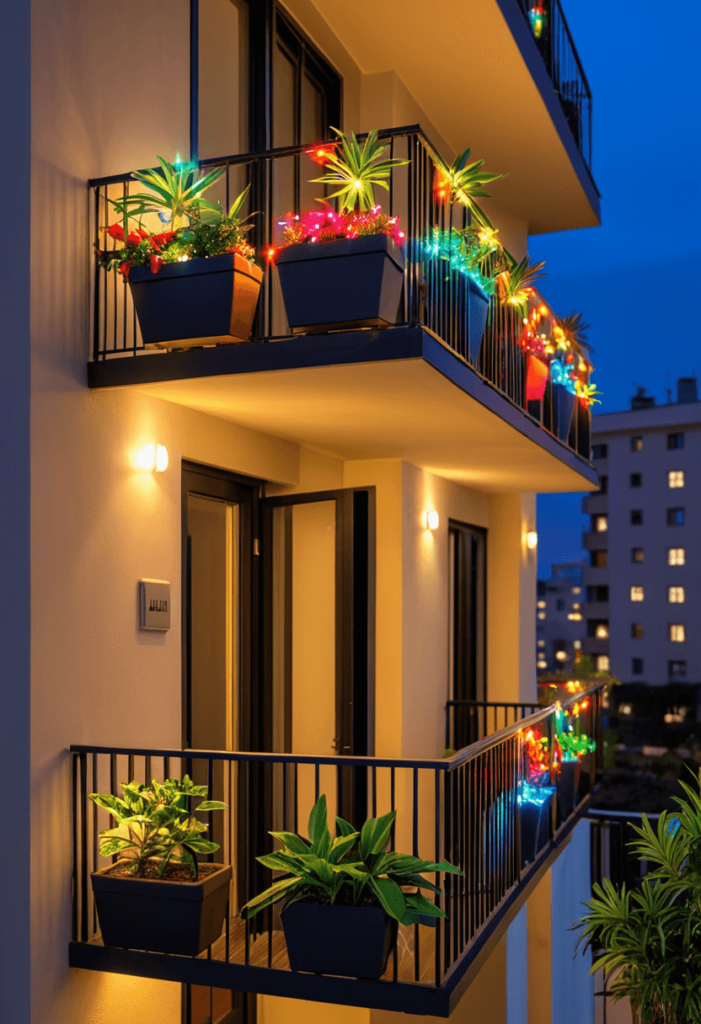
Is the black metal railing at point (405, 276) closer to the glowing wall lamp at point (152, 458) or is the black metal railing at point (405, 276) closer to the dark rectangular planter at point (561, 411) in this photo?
the glowing wall lamp at point (152, 458)

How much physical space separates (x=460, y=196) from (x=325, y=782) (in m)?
3.87

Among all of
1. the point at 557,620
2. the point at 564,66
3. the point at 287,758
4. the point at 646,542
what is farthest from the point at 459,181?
the point at 557,620

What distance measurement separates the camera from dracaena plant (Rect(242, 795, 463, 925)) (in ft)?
13.7

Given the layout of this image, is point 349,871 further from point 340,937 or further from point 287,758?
point 287,758

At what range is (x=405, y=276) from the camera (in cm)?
536

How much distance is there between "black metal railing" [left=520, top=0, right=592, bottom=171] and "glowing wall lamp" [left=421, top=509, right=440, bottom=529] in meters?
3.64

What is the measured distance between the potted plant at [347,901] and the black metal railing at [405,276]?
2.16m

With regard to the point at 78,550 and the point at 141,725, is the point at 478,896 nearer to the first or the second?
the point at 141,725

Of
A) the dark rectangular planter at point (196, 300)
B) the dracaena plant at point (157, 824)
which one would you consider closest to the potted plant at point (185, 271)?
the dark rectangular planter at point (196, 300)

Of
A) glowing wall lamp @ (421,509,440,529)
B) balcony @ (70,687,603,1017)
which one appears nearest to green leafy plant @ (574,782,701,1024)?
balcony @ (70,687,603,1017)

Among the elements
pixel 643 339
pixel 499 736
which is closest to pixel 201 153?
pixel 499 736

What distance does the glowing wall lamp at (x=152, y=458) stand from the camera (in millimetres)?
5234

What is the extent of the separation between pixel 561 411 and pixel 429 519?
1.35m

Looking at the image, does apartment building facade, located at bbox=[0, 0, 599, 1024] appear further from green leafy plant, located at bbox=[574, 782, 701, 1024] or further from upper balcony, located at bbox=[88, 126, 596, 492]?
green leafy plant, located at bbox=[574, 782, 701, 1024]
